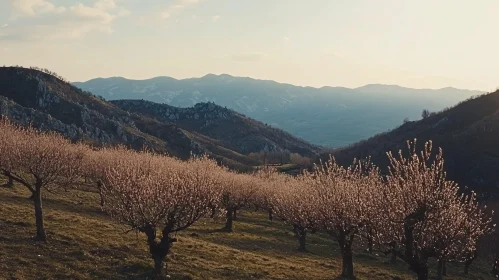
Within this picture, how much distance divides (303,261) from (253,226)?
28481 mm

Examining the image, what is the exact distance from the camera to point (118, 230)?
4719cm

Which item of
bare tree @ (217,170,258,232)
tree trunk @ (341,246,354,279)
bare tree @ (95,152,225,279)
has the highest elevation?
bare tree @ (95,152,225,279)

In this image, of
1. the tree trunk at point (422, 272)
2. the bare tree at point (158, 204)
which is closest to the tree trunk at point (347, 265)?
the tree trunk at point (422, 272)

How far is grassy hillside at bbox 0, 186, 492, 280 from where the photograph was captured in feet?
107

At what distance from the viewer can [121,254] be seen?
37531mm

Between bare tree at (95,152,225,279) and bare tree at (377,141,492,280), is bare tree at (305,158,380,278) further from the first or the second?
bare tree at (95,152,225,279)

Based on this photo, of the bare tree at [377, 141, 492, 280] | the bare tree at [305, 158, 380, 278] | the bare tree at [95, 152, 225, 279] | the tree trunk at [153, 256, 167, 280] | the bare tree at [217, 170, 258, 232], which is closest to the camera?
the bare tree at [377, 141, 492, 280]

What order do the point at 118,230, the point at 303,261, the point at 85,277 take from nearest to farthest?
the point at 85,277, the point at 118,230, the point at 303,261

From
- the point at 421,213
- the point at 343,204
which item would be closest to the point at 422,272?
the point at 421,213

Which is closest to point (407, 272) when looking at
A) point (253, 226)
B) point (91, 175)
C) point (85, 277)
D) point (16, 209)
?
point (253, 226)

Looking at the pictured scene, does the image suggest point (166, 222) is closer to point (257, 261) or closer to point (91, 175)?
point (257, 261)

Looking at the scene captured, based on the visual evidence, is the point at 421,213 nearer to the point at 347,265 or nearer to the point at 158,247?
the point at 347,265

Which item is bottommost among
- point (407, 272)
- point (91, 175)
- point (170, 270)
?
point (407, 272)

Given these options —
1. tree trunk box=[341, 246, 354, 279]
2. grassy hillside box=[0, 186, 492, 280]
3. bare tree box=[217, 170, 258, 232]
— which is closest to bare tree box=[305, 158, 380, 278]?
tree trunk box=[341, 246, 354, 279]
